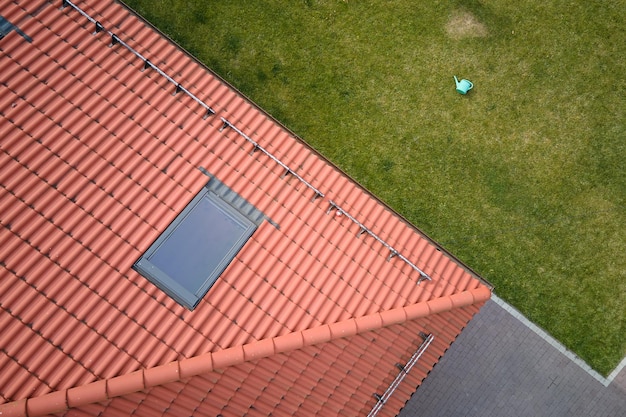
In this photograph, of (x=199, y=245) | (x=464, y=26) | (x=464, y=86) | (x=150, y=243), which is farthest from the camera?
(x=464, y=26)

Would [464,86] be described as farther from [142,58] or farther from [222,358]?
[222,358]

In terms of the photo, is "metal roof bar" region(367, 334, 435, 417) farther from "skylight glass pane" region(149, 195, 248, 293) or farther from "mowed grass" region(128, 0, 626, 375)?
"mowed grass" region(128, 0, 626, 375)

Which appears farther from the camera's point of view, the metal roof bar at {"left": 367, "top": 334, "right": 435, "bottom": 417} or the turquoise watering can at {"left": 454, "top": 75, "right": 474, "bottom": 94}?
the turquoise watering can at {"left": 454, "top": 75, "right": 474, "bottom": 94}

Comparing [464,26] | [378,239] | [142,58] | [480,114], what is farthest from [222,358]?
[464,26]

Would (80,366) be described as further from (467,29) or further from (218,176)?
(467,29)

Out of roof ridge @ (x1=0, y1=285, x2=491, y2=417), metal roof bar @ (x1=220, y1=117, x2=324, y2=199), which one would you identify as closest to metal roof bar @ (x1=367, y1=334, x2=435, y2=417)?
roof ridge @ (x1=0, y1=285, x2=491, y2=417)

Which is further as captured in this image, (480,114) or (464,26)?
(464,26)
